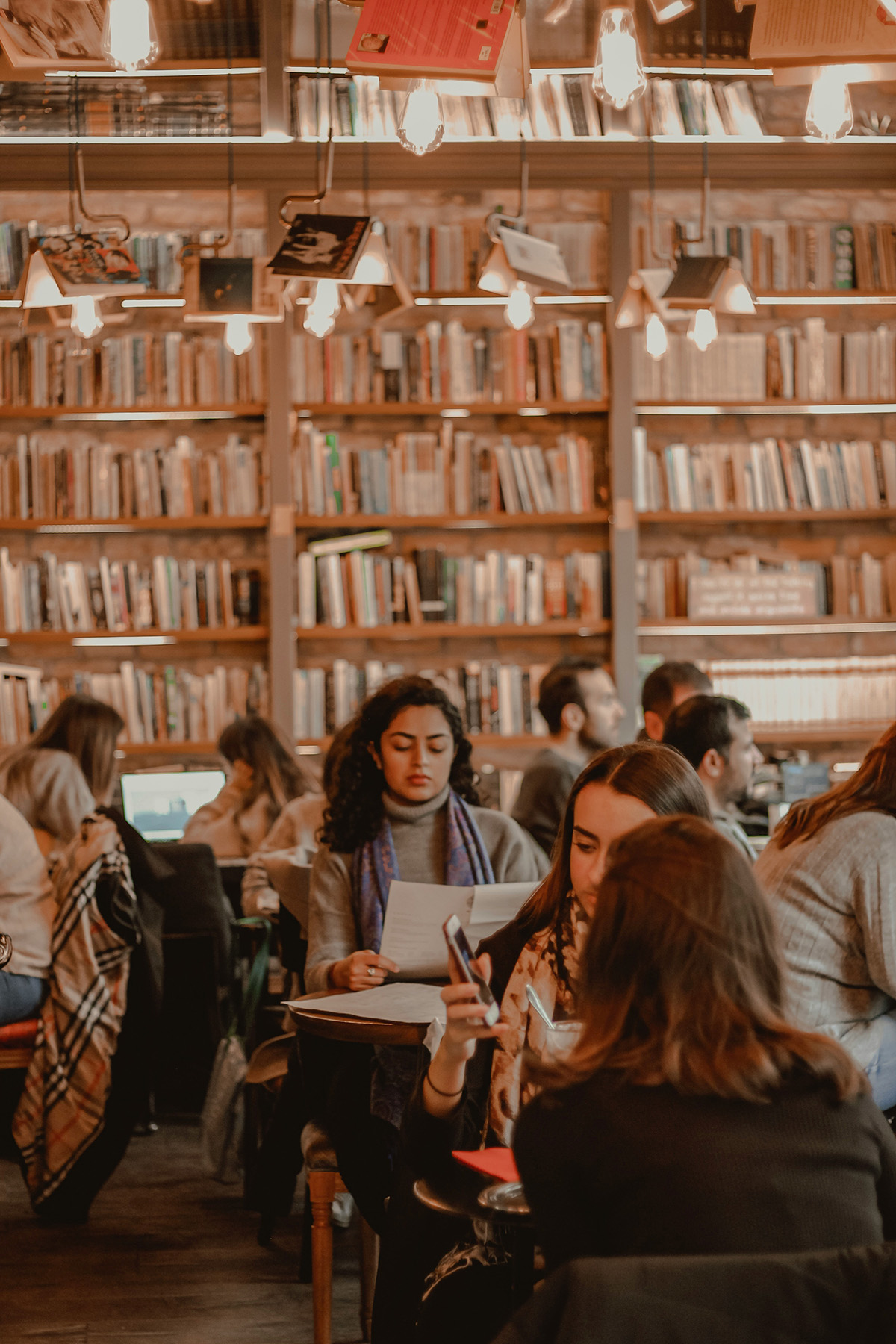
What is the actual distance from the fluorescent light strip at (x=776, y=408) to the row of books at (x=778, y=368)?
0.03m

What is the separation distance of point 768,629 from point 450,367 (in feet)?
5.63

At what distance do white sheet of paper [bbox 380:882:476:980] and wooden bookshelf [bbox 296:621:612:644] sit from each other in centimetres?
299

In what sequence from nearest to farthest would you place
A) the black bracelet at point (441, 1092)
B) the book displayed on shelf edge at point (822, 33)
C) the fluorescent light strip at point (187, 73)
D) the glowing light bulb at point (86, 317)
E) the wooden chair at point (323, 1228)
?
the black bracelet at point (441, 1092), the book displayed on shelf edge at point (822, 33), the wooden chair at point (323, 1228), the glowing light bulb at point (86, 317), the fluorescent light strip at point (187, 73)

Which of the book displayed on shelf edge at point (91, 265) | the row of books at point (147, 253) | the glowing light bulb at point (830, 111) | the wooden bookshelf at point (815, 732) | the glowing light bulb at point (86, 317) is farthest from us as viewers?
the wooden bookshelf at point (815, 732)

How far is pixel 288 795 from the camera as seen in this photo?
4.71 meters

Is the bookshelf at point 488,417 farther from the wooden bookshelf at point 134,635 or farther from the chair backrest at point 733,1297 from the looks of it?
the chair backrest at point 733,1297

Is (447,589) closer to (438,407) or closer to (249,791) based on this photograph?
(438,407)

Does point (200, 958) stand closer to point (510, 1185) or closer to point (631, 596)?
point (631, 596)

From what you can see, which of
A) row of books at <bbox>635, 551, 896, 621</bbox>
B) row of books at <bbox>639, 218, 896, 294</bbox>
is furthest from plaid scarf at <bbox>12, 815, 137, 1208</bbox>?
row of books at <bbox>639, 218, 896, 294</bbox>

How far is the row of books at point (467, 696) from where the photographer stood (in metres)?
5.62

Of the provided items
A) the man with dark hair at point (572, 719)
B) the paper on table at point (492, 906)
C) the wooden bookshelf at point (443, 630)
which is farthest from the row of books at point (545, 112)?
the paper on table at point (492, 906)

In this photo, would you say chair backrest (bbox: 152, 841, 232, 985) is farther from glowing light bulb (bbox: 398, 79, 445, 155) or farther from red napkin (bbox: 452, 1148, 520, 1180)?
red napkin (bbox: 452, 1148, 520, 1180)

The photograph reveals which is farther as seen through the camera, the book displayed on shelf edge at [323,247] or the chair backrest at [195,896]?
the chair backrest at [195,896]

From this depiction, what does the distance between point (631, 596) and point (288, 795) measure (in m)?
1.75
